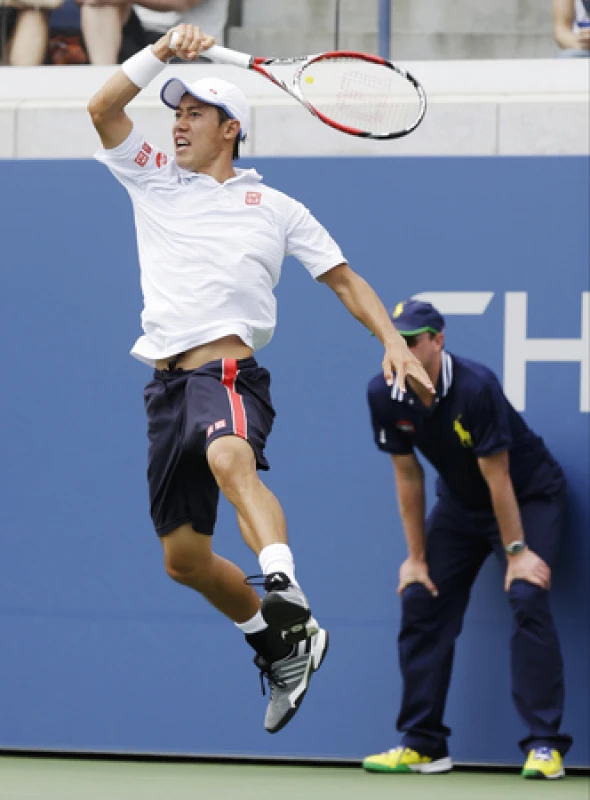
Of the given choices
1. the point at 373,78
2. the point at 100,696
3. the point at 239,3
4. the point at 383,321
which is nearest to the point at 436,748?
the point at 100,696

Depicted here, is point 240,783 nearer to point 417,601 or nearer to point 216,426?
point 417,601

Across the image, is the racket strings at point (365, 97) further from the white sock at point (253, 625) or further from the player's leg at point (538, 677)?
A: the player's leg at point (538, 677)

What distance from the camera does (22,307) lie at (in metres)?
6.80

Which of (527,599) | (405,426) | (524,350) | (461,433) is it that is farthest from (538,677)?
(524,350)

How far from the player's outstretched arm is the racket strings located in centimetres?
68

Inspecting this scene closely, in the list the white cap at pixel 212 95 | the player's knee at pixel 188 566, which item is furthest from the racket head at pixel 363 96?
the player's knee at pixel 188 566

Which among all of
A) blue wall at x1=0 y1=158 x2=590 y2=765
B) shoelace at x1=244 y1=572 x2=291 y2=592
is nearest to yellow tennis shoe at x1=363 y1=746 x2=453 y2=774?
blue wall at x1=0 y1=158 x2=590 y2=765

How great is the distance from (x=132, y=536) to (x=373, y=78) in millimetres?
2234

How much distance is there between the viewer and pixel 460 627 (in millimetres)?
6316

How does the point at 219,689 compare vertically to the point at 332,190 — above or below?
below

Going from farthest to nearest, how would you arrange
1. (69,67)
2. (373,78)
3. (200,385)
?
1. (69,67)
2. (373,78)
3. (200,385)

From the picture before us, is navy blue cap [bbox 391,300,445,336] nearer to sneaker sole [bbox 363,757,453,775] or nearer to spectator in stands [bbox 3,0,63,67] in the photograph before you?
sneaker sole [bbox 363,757,453,775]

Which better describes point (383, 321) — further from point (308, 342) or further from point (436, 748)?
point (436, 748)

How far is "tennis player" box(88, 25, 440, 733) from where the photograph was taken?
183 inches
